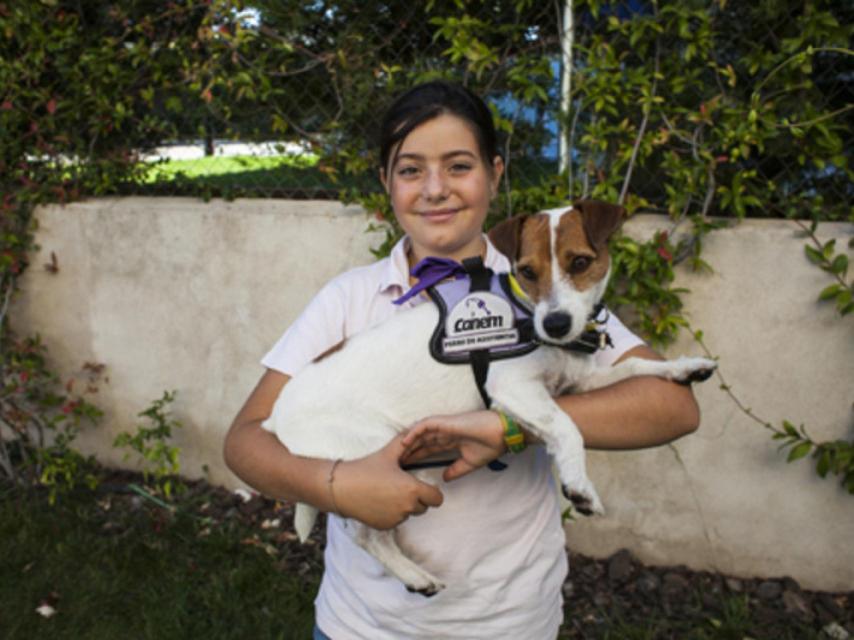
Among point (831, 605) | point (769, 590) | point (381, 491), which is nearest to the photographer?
point (381, 491)

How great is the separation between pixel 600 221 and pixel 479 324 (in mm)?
455

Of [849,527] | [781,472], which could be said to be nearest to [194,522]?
[781,472]

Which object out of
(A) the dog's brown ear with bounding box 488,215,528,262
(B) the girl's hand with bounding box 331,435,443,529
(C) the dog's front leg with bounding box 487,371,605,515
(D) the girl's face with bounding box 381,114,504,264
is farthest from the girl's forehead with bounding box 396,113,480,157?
(B) the girl's hand with bounding box 331,435,443,529

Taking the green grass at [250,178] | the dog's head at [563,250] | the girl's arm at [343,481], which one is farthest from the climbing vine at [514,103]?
the girl's arm at [343,481]

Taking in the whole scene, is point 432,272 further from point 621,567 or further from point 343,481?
point 621,567

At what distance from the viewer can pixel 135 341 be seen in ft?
15.2

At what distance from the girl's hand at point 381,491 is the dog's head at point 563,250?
55 cm

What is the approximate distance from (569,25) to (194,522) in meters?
3.32

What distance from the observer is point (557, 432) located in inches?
66.7

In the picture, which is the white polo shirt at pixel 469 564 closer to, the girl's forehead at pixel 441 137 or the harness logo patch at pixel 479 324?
the harness logo patch at pixel 479 324

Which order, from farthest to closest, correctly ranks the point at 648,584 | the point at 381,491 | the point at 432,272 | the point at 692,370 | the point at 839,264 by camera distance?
the point at 648,584 < the point at 839,264 < the point at 432,272 < the point at 692,370 < the point at 381,491

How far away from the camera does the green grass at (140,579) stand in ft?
11.2

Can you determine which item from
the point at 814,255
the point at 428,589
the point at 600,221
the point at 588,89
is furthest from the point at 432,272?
the point at 814,255

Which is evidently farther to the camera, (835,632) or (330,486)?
(835,632)
